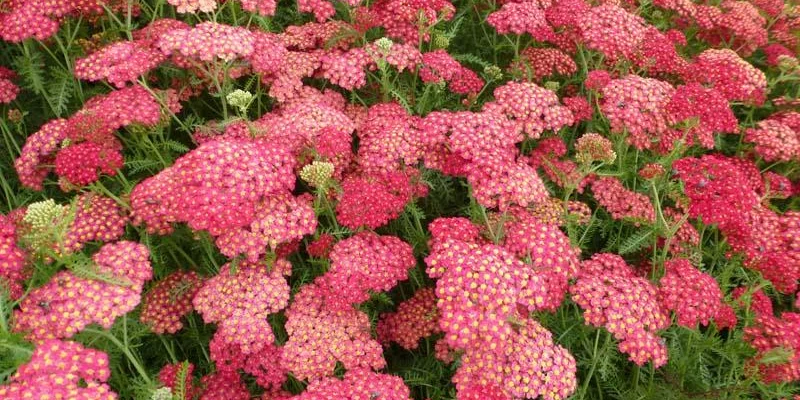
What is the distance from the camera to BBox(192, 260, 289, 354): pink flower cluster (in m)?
3.21

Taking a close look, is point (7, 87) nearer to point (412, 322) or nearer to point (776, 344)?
point (412, 322)

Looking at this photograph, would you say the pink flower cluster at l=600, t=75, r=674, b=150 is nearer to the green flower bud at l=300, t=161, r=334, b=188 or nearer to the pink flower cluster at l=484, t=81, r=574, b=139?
the pink flower cluster at l=484, t=81, r=574, b=139

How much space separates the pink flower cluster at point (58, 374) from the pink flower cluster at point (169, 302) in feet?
2.31

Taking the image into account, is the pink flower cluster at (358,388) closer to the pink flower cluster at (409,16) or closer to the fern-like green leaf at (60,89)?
the pink flower cluster at (409,16)

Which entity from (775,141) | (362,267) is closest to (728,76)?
(775,141)

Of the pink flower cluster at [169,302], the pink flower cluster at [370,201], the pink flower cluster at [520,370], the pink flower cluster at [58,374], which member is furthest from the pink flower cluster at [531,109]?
the pink flower cluster at [58,374]

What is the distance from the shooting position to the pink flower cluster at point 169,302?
345cm

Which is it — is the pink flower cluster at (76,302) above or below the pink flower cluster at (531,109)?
below

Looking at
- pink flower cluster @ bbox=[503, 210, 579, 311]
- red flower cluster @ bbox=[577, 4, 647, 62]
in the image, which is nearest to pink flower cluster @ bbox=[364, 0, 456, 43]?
red flower cluster @ bbox=[577, 4, 647, 62]

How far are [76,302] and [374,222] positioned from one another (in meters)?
1.62

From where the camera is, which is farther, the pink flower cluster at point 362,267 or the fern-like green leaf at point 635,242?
the fern-like green leaf at point 635,242

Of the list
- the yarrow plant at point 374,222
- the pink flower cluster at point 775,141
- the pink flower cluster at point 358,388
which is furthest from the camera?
the pink flower cluster at point 775,141

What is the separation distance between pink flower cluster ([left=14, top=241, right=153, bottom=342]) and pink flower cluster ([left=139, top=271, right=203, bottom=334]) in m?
0.39

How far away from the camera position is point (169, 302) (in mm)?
3537
